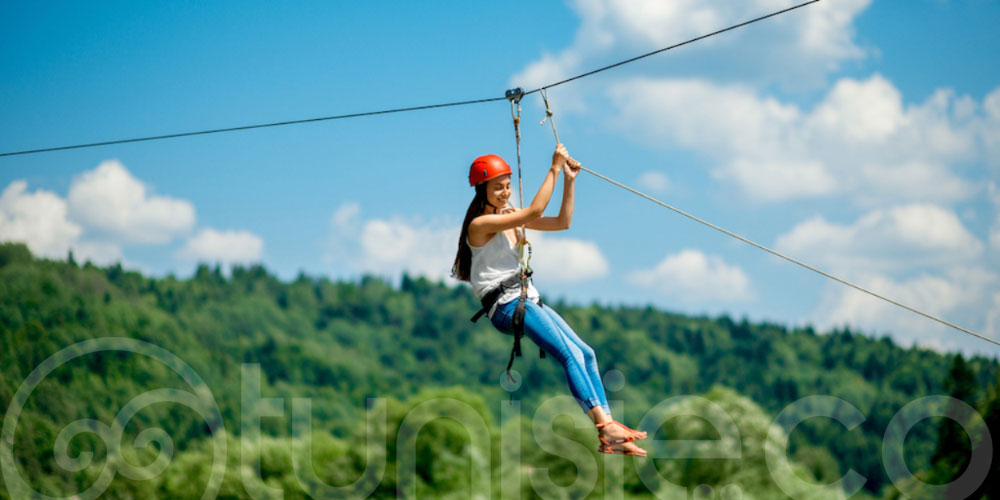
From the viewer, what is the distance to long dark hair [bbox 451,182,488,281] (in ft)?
27.2

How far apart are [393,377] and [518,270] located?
323 ft

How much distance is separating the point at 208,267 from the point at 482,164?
345 feet

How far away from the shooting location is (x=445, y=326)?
121 meters

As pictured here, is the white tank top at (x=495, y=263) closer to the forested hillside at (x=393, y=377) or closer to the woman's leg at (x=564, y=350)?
the woman's leg at (x=564, y=350)

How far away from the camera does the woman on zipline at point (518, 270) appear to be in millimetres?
7684

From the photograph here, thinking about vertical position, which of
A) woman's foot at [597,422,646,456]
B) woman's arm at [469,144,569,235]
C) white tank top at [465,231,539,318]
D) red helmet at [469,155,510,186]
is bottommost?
woman's foot at [597,422,646,456]

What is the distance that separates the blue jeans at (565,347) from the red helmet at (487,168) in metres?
0.96

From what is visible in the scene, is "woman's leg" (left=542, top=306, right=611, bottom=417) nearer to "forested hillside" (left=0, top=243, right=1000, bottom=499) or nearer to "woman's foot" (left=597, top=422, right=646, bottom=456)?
"woman's foot" (left=597, top=422, right=646, bottom=456)

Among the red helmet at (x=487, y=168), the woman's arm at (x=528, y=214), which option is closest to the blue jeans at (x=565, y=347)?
the woman's arm at (x=528, y=214)

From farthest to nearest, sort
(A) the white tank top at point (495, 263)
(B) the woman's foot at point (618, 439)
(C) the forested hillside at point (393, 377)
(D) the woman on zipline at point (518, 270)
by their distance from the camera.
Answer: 1. (C) the forested hillside at point (393, 377)
2. (A) the white tank top at point (495, 263)
3. (D) the woman on zipline at point (518, 270)
4. (B) the woman's foot at point (618, 439)

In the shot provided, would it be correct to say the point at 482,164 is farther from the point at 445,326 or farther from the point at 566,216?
the point at 445,326

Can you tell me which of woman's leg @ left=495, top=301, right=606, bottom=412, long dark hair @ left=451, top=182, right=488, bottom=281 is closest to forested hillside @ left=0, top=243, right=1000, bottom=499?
long dark hair @ left=451, top=182, right=488, bottom=281

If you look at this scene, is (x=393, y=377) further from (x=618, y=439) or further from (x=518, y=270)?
(x=618, y=439)

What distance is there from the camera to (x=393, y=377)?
105 m
